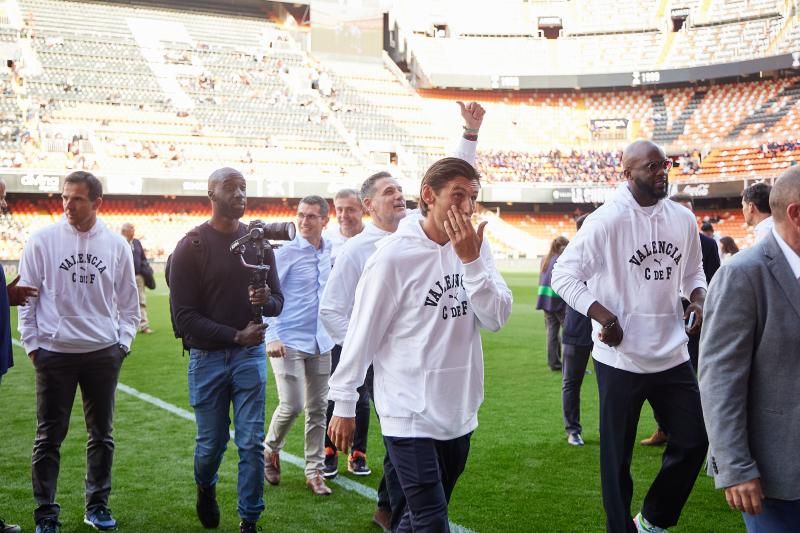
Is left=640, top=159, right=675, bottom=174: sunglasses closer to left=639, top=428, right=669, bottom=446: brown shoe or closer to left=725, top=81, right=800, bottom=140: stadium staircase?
left=639, top=428, right=669, bottom=446: brown shoe

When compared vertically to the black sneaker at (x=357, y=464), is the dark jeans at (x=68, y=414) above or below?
above

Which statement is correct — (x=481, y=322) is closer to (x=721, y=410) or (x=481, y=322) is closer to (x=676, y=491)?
(x=721, y=410)

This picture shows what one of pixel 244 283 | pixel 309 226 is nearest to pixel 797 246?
pixel 244 283

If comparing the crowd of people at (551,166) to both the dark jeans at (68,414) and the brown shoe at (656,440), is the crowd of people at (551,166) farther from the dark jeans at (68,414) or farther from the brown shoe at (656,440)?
the dark jeans at (68,414)

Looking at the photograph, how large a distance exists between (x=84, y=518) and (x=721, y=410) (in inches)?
177

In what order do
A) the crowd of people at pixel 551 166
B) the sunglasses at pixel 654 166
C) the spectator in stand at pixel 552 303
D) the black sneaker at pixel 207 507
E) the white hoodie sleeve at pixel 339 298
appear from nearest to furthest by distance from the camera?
the sunglasses at pixel 654 166 → the black sneaker at pixel 207 507 → the white hoodie sleeve at pixel 339 298 → the spectator in stand at pixel 552 303 → the crowd of people at pixel 551 166

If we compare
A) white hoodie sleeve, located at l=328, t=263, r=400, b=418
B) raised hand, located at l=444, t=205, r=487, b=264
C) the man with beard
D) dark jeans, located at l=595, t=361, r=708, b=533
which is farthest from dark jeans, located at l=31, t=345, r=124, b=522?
dark jeans, located at l=595, t=361, r=708, b=533

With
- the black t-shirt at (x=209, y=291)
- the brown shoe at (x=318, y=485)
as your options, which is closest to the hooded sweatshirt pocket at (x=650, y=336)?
the black t-shirt at (x=209, y=291)

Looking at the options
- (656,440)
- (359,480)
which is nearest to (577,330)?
(656,440)

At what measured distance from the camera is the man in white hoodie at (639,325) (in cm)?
474

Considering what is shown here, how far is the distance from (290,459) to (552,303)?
17.8ft

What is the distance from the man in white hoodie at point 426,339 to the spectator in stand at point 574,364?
435 cm

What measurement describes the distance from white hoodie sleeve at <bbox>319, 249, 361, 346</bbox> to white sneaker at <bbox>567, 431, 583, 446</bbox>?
3288 mm

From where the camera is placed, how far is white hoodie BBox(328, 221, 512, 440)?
3666mm
